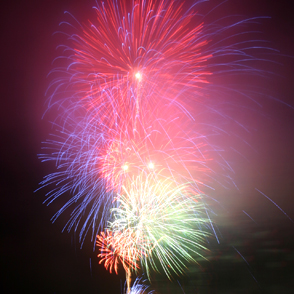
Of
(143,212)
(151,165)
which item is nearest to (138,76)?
(151,165)

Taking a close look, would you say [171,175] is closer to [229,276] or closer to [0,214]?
[229,276]

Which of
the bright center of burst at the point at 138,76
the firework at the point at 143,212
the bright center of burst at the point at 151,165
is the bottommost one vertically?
the firework at the point at 143,212

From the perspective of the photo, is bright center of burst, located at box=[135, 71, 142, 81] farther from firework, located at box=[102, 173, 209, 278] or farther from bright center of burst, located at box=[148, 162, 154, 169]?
firework, located at box=[102, 173, 209, 278]

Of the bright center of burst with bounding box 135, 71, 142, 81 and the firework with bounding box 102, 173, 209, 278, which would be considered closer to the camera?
the firework with bounding box 102, 173, 209, 278

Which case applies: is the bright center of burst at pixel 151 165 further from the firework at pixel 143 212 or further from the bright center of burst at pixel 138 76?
the bright center of burst at pixel 138 76

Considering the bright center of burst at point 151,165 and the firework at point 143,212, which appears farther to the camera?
the bright center of burst at point 151,165

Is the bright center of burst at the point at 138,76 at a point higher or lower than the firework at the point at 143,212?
higher

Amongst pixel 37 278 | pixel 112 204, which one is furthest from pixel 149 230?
A: pixel 37 278

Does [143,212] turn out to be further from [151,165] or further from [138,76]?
[138,76]

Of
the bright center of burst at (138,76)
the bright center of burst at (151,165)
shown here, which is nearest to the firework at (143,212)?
the bright center of burst at (151,165)

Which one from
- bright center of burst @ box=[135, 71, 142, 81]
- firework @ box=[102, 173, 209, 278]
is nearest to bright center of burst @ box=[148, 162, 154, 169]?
firework @ box=[102, 173, 209, 278]

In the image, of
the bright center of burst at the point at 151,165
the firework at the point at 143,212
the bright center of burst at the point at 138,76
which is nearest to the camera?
the firework at the point at 143,212

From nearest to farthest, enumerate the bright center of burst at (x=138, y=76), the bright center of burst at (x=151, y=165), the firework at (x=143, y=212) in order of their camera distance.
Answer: the firework at (x=143, y=212)
the bright center of burst at (x=151, y=165)
the bright center of burst at (x=138, y=76)
